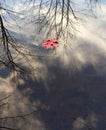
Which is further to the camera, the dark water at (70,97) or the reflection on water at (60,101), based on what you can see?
the dark water at (70,97)

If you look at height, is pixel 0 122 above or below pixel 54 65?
below

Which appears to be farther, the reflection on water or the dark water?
the dark water

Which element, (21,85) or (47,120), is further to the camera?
(21,85)

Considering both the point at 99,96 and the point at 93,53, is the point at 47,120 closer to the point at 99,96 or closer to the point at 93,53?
the point at 99,96

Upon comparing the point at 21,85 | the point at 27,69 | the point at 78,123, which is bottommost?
the point at 78,123

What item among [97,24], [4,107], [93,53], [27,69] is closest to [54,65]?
[27,69]

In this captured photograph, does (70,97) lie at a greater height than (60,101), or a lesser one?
greater

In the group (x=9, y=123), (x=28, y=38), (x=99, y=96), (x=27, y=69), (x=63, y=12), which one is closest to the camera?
(x=9, y=123)

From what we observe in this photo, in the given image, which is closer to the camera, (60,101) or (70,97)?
(60,101)
